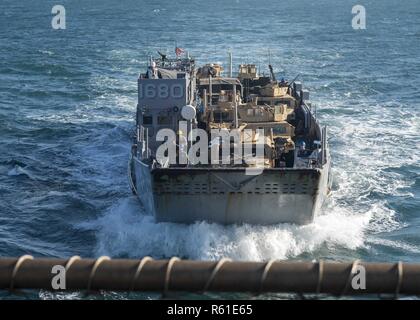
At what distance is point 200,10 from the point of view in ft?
424

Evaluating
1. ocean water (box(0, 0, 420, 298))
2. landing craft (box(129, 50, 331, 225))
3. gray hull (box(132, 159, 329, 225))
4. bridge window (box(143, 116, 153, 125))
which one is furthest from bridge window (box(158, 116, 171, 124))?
gray hull (box(132, 159, 329, 225))

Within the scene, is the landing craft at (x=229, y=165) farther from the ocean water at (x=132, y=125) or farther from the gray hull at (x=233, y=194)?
the ocean water at (x=132, y=125)

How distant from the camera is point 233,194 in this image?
28016 mm

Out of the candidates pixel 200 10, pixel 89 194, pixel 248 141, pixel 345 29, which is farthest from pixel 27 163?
pixel 200 10

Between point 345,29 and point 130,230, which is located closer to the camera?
point 130,230

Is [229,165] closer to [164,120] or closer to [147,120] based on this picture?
[164,120]

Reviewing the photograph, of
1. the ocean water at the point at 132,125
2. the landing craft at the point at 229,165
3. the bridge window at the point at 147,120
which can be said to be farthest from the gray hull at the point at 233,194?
the bridge window at the point at 147,120

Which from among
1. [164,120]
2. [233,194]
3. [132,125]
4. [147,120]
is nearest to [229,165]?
[233,194]

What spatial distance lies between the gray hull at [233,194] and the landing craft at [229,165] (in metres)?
0.04

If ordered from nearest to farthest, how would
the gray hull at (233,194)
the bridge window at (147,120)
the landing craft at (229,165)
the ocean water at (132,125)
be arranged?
1. the gray hull at (233,194)
2. the landing craft at (229,165)
3. the ocean water at (132,125)
4. the bridge window at (147,120)

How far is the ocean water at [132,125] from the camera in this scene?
95.5 feet

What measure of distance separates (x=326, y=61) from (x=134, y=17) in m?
54.3

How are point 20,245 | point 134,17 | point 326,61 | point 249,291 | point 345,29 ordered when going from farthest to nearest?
point 134,17
point 345,29
point 326,61
point 20,245
point 249,291
